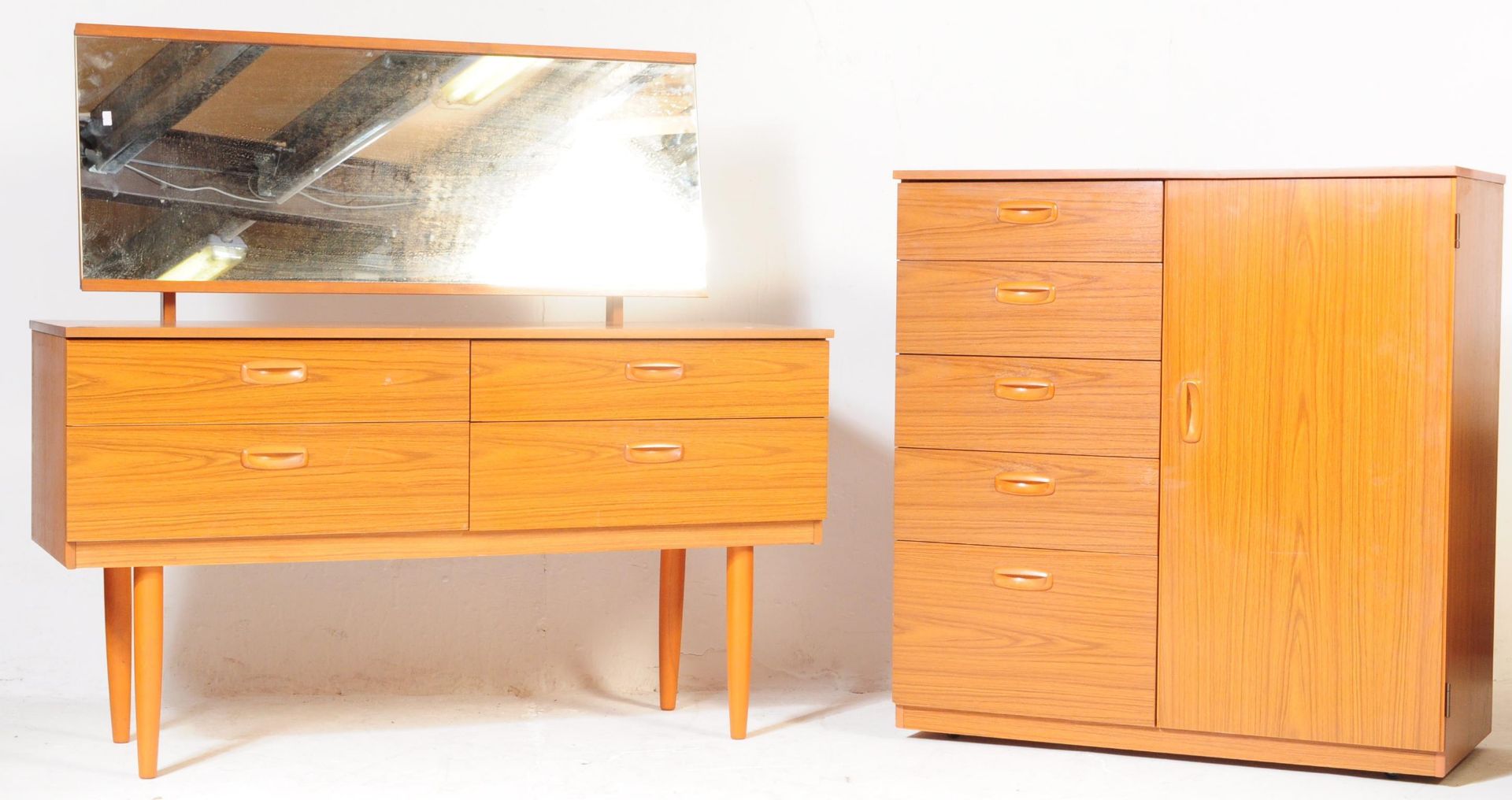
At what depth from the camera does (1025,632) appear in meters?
2.39

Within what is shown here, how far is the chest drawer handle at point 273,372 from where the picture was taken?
7.00ft

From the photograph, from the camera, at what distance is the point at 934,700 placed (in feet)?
8.00

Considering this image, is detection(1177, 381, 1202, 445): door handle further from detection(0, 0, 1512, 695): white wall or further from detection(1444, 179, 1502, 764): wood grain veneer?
detection(0, 0, 1512, 695): white wall

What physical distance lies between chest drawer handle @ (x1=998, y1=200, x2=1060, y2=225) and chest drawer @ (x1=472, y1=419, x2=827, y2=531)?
45 cm

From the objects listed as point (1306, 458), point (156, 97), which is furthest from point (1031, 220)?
point (156, 97)

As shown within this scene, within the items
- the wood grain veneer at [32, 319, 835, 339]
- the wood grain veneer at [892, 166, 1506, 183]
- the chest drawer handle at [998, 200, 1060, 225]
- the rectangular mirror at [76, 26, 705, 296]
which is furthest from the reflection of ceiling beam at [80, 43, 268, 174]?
the chest drawer handle at [998, 200, 1060, 225]

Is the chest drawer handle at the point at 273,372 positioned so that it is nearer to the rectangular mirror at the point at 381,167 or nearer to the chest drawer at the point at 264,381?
the chest drawer at the point at 264,381

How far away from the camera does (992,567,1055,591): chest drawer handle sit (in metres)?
2.38

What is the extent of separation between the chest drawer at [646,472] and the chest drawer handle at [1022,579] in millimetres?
312

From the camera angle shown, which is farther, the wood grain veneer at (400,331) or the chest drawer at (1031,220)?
the chest drawer at (1031,220)

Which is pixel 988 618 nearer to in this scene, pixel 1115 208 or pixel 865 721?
pixel 865 721

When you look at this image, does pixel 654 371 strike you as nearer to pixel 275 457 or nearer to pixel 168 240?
pixel 275 457

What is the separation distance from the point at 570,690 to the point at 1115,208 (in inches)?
54.8

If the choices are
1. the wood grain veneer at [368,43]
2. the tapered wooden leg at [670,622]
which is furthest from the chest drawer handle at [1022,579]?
the wood grain veneer at [368,43]
